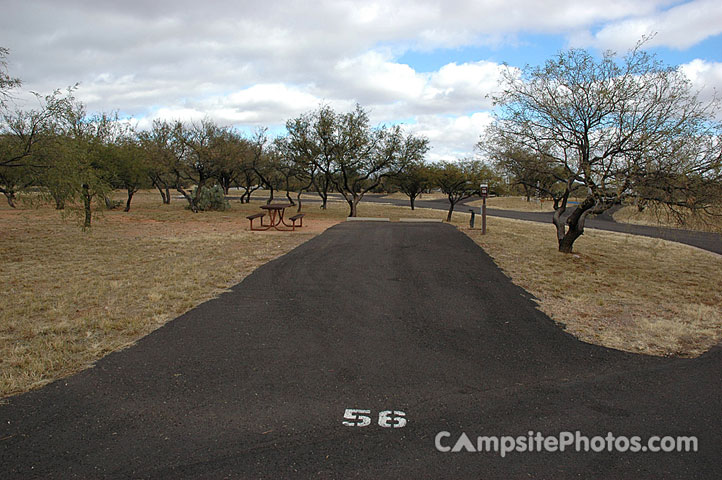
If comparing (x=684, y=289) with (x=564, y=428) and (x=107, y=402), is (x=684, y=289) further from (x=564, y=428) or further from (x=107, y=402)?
(x=107, y=402)

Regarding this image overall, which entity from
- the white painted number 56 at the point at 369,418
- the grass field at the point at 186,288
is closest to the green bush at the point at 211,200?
the grass field at the point at 186,288

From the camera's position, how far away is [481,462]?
3.02 metres

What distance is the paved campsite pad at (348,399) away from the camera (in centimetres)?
298

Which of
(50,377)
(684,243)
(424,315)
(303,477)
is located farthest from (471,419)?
Answer: (684,243)

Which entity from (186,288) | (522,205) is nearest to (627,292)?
(186,288)

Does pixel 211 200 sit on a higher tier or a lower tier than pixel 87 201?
higher

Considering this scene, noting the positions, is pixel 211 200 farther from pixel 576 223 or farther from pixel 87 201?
pixel 576 223

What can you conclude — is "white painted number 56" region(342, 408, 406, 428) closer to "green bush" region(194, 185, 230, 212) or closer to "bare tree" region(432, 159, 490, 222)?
"bare tree" region(432, 159, 490, 222)

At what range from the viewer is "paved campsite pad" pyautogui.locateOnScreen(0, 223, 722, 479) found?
2977 millimetres

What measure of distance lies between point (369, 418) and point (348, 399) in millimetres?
364

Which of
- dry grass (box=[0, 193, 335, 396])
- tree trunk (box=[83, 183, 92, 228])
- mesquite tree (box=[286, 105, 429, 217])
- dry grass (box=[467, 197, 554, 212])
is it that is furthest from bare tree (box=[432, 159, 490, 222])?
tree trunk (box=[83, 183, 92, 228])

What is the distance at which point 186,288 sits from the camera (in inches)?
307

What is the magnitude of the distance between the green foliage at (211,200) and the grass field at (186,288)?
47.5 ft

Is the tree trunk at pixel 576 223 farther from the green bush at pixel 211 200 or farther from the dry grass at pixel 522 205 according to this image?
the dry grass at pixel 522 205
